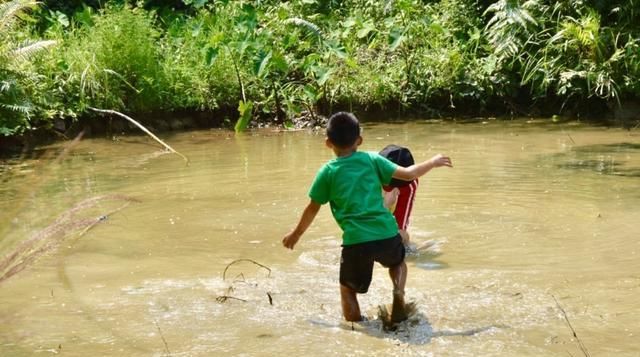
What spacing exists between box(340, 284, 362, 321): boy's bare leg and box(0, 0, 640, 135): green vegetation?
767 cm

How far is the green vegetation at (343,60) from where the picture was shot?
12.0 meters

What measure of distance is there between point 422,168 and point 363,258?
0.54 meters

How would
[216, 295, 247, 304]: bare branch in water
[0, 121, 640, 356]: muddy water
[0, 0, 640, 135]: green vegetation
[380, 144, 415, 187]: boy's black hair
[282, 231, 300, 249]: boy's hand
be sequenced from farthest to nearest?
1. [0, 0, 640, 135]: green vegetation
2. [380, 144, 415, 187]: boy's black hair
3. [216, 295, 247, 304]: bare branch in water
4. [282, 231, 300, 249]: boy's hand
5. [0, 121, 640, 356]: muddy water

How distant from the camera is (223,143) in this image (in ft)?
36.5

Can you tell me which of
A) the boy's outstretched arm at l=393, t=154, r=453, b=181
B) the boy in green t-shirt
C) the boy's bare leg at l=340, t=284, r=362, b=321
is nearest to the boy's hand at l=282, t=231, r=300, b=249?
the boy in green t-shirt

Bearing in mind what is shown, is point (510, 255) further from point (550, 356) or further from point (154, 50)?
point (154, 50)

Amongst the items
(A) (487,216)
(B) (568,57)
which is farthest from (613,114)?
(A) (487,216)

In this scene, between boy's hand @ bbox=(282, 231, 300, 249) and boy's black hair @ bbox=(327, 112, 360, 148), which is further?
boy's hand @ bbox=(282, 231, 300, 249)

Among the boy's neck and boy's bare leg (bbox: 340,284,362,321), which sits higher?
the boy's neck

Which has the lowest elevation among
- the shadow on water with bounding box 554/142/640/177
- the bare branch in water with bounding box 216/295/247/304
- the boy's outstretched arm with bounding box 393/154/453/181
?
the bare branch in water with bounding box 216/295/247/304

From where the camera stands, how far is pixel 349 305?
14.2ft

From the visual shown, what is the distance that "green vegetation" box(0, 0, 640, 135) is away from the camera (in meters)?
12.0

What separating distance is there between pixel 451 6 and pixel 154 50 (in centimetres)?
495

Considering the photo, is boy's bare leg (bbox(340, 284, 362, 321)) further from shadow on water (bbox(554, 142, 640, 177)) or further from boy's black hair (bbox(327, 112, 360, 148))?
shadow on water (bbox(554, 142, 640, 177))
